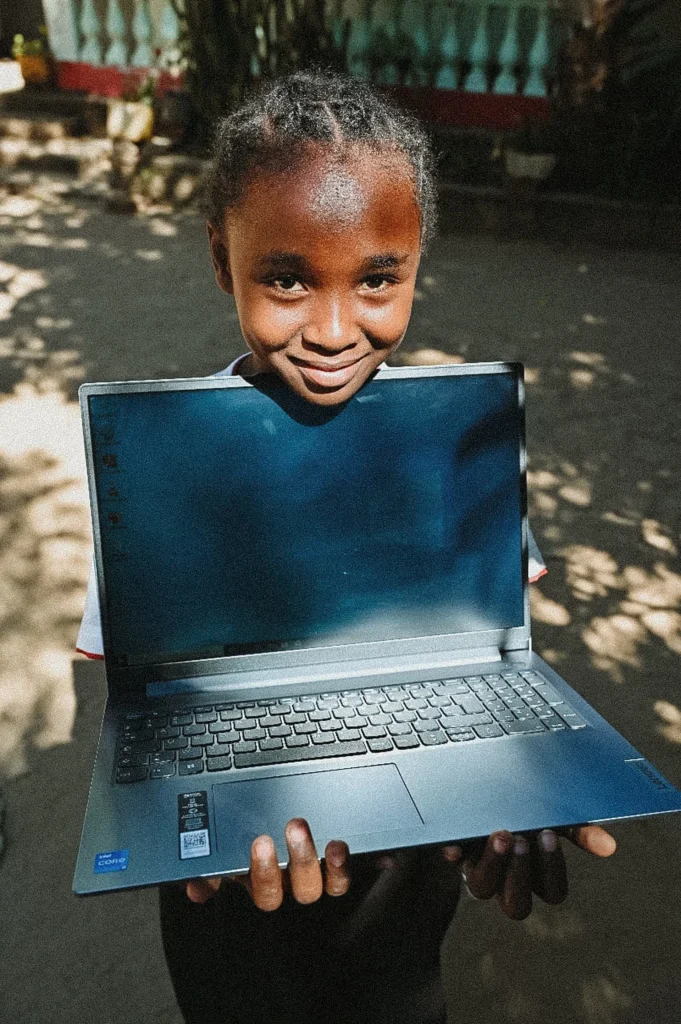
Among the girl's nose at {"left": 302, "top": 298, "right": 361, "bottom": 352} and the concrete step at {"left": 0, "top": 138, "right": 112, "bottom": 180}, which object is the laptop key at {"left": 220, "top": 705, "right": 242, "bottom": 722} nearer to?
the girl's nose at {"left": 302, "top": 298, "right": 361, "bottom": 352}

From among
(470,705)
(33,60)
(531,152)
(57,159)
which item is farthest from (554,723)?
(33,60)

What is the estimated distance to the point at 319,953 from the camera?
1.65m

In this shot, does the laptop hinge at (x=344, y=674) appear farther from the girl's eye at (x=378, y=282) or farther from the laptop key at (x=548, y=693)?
the girl's eye at (x=378, y=282)

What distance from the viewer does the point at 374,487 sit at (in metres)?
1.61

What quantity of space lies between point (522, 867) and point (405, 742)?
28 centimetres

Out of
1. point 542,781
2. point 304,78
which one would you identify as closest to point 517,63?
point 304,78

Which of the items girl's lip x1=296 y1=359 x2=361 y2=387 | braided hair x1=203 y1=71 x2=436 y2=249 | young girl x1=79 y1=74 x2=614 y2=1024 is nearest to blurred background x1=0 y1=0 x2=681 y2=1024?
young girl x1=79 y1=74 x2=614 y2=1024

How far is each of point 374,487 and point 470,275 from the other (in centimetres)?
500

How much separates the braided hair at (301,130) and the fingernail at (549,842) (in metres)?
1.02

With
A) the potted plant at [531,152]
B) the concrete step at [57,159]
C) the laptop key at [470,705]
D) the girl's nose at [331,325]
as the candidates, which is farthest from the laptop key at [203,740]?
the concrete step at [57,159]

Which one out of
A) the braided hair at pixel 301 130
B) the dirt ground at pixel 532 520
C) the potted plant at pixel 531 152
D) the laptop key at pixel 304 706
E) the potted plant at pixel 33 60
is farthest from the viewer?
the potted plant at pixel 33 60

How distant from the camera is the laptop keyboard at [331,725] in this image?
1420 mm

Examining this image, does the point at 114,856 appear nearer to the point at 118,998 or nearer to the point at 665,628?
the point at 118,998

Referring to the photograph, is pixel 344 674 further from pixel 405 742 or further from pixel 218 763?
pixel 218 763
